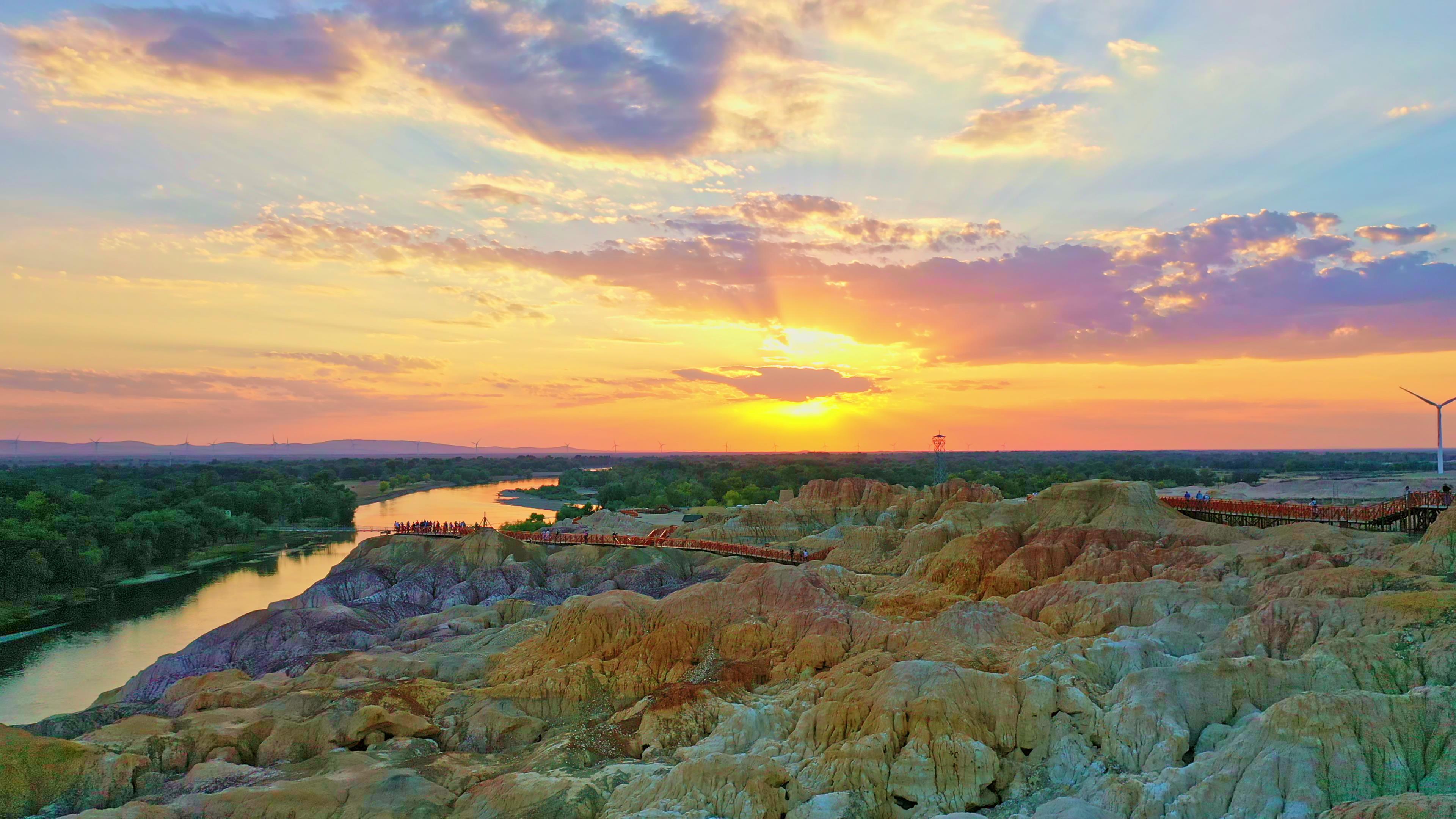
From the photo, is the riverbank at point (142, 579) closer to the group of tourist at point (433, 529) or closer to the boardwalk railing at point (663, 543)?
the group of tourist at point (433, 529)

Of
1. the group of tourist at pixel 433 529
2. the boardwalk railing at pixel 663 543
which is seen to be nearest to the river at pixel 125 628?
the group of tourist at pixel 433 529

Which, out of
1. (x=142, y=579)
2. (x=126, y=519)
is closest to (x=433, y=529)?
(x=142, y=579)

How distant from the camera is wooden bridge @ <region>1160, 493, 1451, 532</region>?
53.2 metres

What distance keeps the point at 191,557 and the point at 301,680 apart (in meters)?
75.1

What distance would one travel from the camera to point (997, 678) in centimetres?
3023

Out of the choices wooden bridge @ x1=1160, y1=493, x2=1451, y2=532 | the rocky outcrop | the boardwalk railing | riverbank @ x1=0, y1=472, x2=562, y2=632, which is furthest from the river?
wooden bridge @ x1=1160, y1=493, x2=1451, y2=532

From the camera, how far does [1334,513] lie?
58.6 m

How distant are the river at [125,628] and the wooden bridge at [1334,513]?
70764 millimetres

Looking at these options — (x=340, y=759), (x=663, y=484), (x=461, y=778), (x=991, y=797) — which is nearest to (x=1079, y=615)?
(x=991, y=797)

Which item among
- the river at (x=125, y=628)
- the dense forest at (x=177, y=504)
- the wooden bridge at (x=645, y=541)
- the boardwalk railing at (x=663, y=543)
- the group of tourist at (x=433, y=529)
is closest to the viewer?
the river at (x=125, y=628)

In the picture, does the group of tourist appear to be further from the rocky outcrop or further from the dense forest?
the rocky outcrop

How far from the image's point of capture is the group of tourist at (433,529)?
86.8 meters

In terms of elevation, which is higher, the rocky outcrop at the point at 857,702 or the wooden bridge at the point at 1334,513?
the wooden bridge at the point at 1334,513

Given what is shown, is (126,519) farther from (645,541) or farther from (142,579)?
(645,541)
